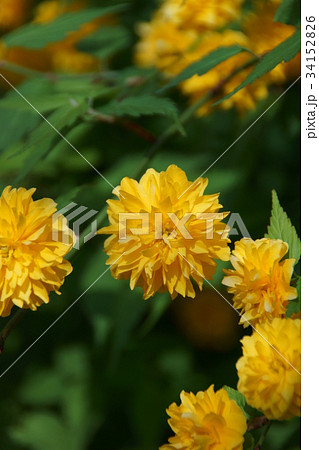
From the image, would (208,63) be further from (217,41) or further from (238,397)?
(238,397)

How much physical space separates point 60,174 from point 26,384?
553 millimetres

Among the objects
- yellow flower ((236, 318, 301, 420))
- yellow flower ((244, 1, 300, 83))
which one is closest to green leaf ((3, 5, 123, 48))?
yellow flower ((244, 1, 300, 83))

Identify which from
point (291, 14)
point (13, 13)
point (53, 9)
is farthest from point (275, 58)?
point (13, 13)

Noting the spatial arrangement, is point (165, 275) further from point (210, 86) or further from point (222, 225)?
point (210, 86)

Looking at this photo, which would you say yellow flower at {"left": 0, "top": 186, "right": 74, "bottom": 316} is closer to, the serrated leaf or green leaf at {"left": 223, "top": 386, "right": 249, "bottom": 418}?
the serrated leaf

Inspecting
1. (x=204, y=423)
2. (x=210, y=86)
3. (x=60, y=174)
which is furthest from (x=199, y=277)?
(x=60, y=174)

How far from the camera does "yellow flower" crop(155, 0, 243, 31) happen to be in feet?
4.03

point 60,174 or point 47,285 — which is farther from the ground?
point 47,285

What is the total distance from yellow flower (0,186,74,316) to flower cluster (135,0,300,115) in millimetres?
504

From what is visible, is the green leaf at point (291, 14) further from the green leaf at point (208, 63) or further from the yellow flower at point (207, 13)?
the yellow flower at point (207, 13)

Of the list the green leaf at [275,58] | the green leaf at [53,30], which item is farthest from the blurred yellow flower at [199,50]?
the green leaf at [275,58]

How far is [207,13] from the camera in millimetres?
1229

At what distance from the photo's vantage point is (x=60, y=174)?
144cm
